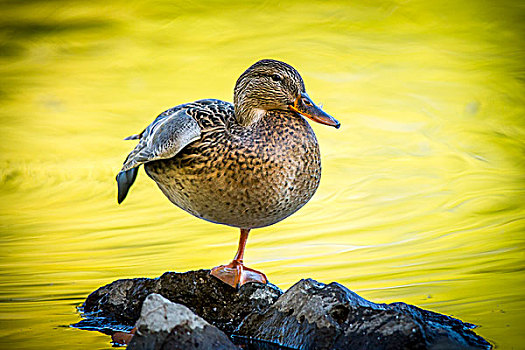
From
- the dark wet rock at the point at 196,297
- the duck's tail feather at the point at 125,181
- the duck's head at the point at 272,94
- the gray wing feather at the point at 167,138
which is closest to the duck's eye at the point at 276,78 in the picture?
the duck's head at the point at 272,94

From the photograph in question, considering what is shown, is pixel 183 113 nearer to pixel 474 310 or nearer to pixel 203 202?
pixel 203 202

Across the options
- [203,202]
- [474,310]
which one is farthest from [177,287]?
[474,310]

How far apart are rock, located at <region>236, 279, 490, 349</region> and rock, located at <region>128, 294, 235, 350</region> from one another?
0.97ft

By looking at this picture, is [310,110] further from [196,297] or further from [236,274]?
[196,297]

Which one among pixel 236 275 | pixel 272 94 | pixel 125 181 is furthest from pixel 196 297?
pixel 272 94

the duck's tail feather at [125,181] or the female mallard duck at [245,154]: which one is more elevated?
the female mallard duck at [245,154]

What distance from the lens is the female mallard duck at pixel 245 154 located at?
300 cm

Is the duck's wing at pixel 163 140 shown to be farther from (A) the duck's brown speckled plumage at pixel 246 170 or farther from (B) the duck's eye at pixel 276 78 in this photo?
(B) the duck's eye at pixel 276 78

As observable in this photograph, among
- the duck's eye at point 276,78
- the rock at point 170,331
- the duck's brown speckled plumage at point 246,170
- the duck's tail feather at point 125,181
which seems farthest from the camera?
the duck's tail feather at point 125,181

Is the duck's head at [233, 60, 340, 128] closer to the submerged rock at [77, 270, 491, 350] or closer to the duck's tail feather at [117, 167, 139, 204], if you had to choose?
the duck's tail feather at [117, 167, 139, 204]

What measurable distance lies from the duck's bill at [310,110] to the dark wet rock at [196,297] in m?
0.69

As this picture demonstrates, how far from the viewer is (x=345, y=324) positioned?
2785mm

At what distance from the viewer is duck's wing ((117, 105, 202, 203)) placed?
303 centimetres

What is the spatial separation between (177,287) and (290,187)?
0.65 metres
